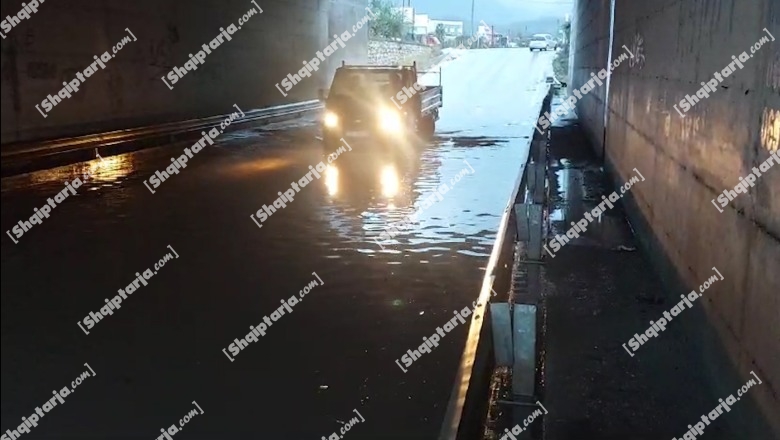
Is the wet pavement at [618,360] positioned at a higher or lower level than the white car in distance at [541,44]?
higher

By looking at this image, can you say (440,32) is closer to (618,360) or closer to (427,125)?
(427,125)

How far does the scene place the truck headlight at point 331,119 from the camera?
1950cm

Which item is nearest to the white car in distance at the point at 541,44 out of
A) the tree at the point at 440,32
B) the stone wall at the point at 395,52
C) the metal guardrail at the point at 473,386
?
the tree at the point at 440,32

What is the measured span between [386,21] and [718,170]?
1966 inches

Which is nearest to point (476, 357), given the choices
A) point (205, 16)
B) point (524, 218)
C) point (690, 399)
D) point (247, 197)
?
point (690, 399)

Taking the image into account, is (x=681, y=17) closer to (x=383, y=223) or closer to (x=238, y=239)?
(x=383, y=223)

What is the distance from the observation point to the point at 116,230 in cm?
980

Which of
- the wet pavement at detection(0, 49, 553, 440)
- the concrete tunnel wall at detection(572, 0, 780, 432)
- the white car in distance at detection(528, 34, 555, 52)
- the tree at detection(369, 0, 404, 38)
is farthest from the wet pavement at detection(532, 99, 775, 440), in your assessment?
the white car in distance at detection(528, 34, 555, 52)

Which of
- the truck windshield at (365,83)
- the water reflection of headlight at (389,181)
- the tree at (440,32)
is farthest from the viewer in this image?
the tree at (440,32)

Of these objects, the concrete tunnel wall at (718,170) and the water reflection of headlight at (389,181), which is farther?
the water reflection of headlight at (389,181)

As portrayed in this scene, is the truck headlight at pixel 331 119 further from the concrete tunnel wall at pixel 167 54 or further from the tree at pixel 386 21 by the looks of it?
the tree at pixel 386 21

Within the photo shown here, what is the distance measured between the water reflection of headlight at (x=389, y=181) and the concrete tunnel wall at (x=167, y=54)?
16.5 ft

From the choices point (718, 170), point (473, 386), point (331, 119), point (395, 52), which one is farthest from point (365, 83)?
point (395, 52)

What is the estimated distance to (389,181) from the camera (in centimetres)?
1444
